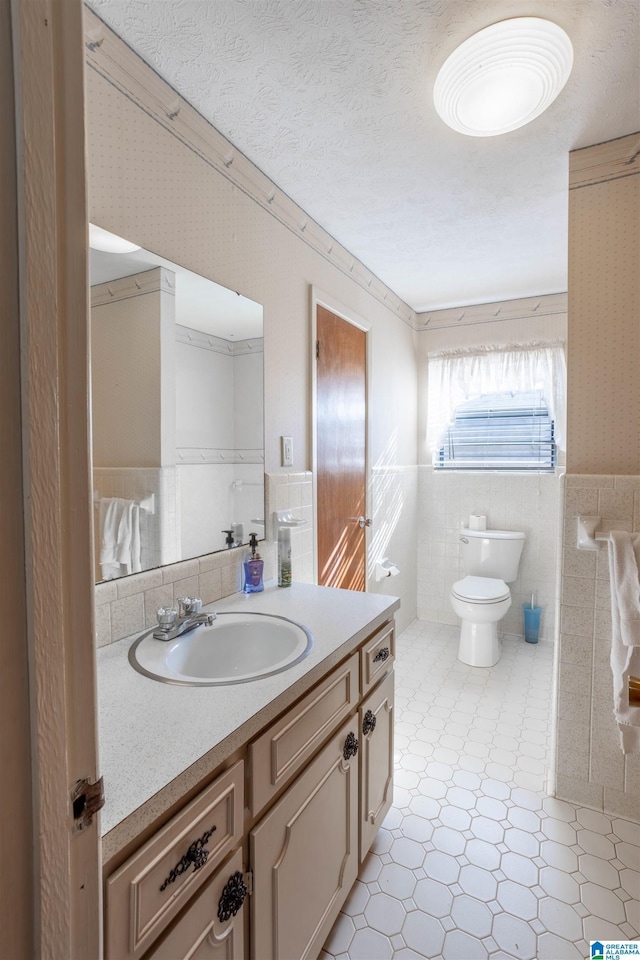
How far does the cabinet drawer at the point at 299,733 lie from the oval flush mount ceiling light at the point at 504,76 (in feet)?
5.22

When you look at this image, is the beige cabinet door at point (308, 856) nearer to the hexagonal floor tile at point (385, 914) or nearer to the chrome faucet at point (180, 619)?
the hexagonal floor tile at point (385, 914)

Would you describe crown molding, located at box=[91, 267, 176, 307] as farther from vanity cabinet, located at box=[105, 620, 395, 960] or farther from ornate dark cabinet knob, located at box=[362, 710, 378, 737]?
ornate dark cabinet knob, located at box=[362, 710, 378, 737]

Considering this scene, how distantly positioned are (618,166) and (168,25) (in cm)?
149

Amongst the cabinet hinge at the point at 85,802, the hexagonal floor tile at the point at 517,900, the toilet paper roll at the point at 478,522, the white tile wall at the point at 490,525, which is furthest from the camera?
the toilet paper roll at the point at 478,522

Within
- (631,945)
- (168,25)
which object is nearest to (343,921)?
(631,945)

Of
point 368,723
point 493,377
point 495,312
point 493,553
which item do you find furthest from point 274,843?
point 495,312

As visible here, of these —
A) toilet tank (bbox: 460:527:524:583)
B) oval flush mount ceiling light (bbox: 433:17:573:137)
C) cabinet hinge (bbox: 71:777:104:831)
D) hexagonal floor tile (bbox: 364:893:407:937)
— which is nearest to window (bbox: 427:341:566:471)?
toilet tank (bbox: 460:527:524:583)

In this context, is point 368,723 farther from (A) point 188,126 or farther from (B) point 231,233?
(A) point 188,126

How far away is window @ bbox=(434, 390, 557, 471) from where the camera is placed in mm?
3191

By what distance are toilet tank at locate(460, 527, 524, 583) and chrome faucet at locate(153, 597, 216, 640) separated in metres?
2.33

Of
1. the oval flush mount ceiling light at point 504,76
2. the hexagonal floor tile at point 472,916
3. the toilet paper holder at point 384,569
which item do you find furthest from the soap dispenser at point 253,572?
the oval flush mount ceiling light at point 504,76

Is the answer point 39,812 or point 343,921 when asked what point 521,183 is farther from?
point 343,921

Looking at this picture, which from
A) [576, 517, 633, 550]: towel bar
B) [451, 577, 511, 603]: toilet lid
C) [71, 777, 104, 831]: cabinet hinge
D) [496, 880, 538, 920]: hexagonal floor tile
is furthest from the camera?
[451, 577, 511, 603]: toilet lid

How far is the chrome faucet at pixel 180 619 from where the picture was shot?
1.23m
